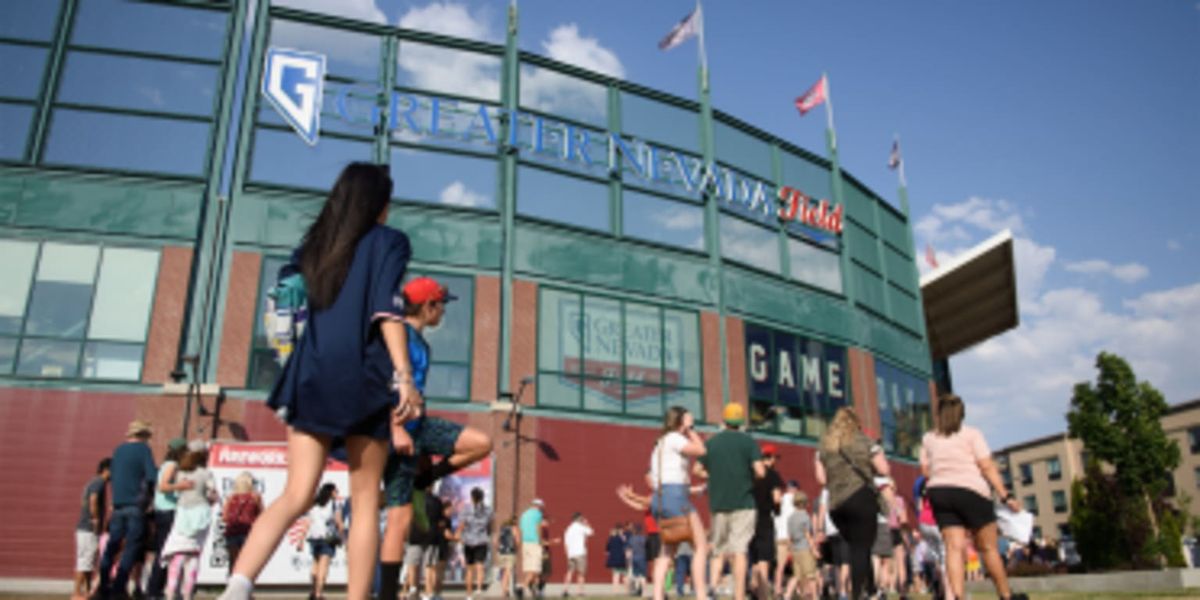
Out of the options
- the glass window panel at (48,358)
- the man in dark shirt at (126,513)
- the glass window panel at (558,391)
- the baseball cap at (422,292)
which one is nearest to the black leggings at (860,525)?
the baseball cap at (422,292)

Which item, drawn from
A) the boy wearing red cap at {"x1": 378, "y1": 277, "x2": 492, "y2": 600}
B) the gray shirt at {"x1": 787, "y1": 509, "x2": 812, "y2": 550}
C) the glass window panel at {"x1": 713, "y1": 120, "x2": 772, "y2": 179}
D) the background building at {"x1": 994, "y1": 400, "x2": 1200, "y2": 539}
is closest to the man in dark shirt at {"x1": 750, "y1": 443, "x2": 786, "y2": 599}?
the gray shirt at {"x1": 787, "y1": 509, "x2": 812, "y2": 550}

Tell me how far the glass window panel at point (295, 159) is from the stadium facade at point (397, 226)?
60mm

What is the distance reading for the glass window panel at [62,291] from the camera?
1966 cm

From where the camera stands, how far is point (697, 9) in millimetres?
29328

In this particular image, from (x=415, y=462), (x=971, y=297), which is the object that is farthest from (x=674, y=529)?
(x=971, y=297)

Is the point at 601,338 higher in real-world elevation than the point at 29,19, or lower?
lower

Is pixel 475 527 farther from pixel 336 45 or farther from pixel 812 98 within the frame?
pixel 812 98

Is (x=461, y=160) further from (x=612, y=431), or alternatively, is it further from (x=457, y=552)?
(x=457, y=552)

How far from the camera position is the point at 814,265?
1176 inches

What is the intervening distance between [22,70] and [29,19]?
147 centimetres

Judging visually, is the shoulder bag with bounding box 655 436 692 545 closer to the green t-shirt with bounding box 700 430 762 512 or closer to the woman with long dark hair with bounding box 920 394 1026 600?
the green t-shirt with bounding box 700 430 762 512

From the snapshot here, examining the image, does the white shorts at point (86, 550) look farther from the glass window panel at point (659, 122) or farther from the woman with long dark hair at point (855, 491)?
the glass window panel at point (659, 122)

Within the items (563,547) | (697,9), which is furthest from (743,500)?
(697,9)

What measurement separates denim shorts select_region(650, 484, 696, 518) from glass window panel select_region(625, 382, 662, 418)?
15678mm
